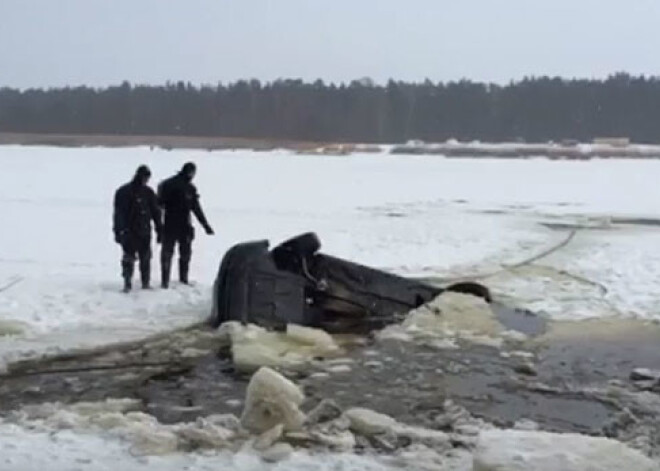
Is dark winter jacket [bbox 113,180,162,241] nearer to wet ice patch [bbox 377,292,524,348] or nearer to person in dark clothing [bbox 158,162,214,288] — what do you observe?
person in dark clothing [bbox 158,162,214,288]

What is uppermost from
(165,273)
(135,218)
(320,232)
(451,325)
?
(135,218)

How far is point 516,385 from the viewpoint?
28.5 feet

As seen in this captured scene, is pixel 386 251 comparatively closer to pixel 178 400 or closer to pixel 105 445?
pixel 178 400

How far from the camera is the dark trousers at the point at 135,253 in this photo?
12.4 m

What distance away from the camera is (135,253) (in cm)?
1248

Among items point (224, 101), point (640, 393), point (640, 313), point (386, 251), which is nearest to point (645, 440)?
point (640, 393)

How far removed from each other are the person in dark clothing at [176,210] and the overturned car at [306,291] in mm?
1772

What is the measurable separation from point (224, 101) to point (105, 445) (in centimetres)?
12017

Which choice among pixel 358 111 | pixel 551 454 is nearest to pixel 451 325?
pixel 551 454

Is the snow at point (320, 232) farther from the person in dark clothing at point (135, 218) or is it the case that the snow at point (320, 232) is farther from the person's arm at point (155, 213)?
the person's arm at point (155, 213)

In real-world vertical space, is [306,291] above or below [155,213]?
below

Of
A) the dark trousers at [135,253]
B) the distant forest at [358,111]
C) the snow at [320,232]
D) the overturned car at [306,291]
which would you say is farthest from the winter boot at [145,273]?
the distant forest at [358,111]

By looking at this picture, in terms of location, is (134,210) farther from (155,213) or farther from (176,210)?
(176,210)

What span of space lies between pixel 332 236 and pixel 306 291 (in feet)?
32.2
